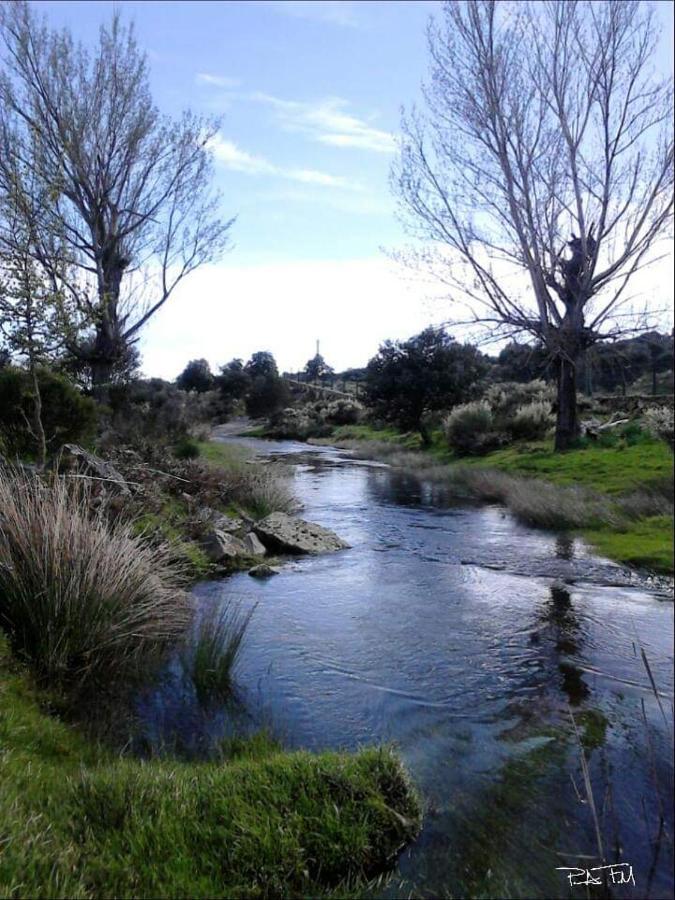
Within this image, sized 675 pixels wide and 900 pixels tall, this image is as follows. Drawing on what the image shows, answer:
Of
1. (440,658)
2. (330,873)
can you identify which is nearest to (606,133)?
(440,658)

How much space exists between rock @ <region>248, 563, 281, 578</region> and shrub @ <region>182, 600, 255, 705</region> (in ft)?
10.2

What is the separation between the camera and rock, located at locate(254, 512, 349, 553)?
36.1 feet

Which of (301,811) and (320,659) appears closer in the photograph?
(301,811)

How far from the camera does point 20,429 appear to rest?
12.4 m

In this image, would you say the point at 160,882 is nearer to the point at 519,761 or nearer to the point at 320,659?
the point at 519,761

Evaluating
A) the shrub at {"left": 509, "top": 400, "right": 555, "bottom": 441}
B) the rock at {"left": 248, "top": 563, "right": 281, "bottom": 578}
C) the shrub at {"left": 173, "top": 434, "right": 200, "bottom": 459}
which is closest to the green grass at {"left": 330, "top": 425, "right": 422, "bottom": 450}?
the shrub at {"left": 509, "top": 400, "right": 555, "bottom": 441}

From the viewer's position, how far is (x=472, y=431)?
77.7ft

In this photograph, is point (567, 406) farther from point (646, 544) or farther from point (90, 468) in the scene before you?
point (646, 544)

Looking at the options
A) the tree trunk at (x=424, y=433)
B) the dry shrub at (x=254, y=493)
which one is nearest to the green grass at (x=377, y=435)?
the tree trunk at (x=424, y=433)

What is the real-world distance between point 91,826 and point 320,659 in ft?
10.0

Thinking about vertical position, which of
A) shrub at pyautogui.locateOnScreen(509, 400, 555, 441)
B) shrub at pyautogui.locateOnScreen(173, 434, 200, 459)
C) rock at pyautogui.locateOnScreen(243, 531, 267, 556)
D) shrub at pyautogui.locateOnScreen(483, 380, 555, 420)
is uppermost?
shrub at pyautogui.locateOnScreen(483, 380, 555, 420)

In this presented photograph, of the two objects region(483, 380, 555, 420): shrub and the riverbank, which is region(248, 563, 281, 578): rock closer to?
the riverbank

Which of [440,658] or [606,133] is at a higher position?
[606,133]

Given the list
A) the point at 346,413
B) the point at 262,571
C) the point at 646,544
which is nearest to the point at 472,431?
the point at 262,571
